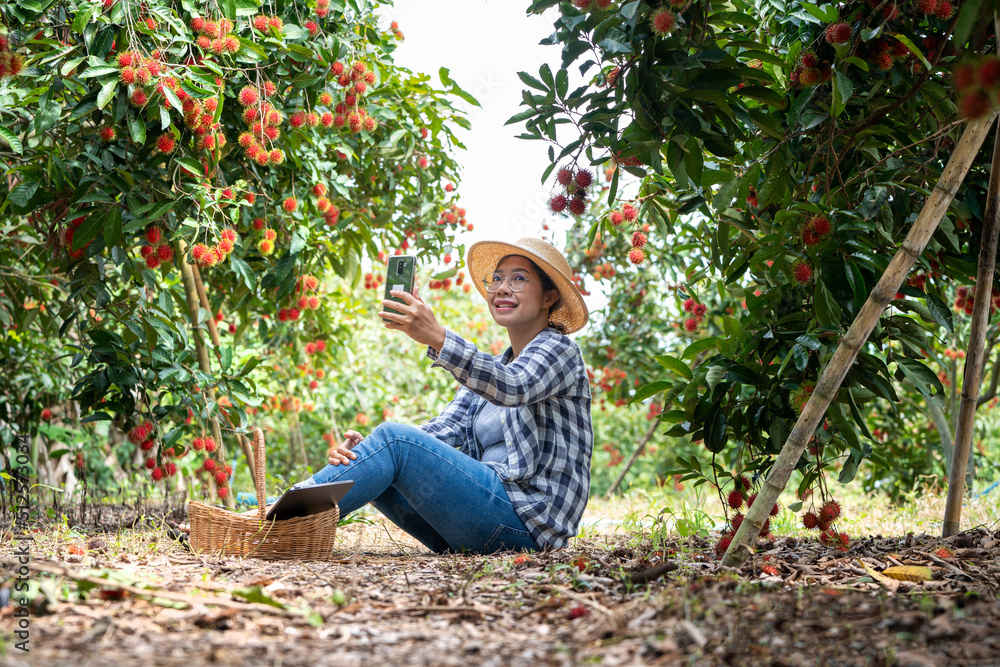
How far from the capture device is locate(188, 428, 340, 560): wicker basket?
1.87m

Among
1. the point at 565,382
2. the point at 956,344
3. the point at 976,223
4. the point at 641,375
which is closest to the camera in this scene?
the point at 976,223

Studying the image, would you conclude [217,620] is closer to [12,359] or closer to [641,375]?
[12,359]

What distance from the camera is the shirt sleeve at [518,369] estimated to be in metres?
1.79

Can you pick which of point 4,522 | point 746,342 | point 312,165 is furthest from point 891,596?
point 4,522

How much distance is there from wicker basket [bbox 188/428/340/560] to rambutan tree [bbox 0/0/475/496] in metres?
0.53

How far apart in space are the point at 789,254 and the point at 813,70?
1.29 feet

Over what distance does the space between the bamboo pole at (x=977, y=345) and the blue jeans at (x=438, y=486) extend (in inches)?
43.7

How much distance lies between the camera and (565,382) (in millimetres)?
2072

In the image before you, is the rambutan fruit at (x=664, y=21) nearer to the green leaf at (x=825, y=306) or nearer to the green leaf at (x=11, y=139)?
the green leaf at (x=825, y=306)

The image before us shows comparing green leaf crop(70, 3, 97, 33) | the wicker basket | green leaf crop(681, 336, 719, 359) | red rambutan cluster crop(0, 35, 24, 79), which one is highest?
green leaf crop(70, 3, 97, 33)

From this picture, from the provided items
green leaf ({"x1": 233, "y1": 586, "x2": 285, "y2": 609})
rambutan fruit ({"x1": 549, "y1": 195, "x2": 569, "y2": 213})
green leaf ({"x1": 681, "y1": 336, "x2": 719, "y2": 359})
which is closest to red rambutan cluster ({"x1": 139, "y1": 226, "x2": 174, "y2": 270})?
rambutan fruit ({"x1": 549, "y1": 195, "x2": 569, "y2": 213})

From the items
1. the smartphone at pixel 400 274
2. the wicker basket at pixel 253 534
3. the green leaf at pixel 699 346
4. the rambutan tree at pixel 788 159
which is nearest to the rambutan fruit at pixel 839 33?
the rambutan tree at pixel 788 159

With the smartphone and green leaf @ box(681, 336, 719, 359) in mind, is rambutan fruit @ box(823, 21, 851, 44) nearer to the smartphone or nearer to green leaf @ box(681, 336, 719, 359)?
green leaf @ box(681, 336, 719, 359)

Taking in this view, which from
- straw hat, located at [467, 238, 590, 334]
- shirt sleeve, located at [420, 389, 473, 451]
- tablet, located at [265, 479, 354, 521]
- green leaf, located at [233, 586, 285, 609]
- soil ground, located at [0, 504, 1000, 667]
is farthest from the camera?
shirt sleeve, located at [420, 389, 473, 451]
